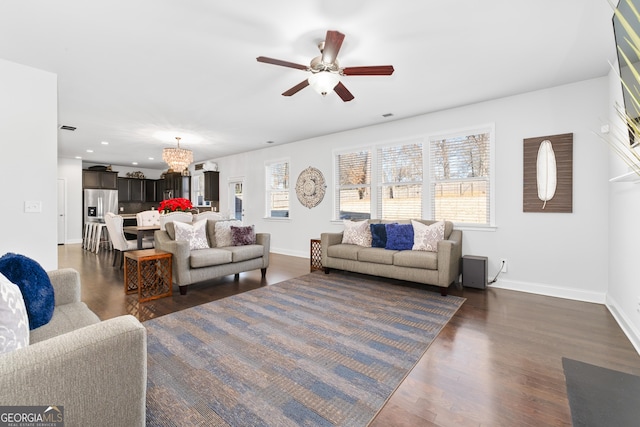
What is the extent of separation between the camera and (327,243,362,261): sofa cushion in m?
4.35

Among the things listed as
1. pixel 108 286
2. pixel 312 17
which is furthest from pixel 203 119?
pixel 312 17

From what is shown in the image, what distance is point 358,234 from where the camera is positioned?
4.68m

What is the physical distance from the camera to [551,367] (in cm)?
203

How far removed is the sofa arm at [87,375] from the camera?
89cm

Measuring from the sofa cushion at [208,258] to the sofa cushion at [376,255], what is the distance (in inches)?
75.6

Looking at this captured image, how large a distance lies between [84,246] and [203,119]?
570cm

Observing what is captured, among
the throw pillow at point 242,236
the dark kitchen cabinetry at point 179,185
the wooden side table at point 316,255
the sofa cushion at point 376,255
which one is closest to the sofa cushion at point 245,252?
the throw pillow at point 242,236

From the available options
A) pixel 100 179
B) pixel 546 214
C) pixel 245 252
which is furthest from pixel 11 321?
pixel 100 179

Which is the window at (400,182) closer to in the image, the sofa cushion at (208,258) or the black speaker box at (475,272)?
the black speaker box at (475,272)

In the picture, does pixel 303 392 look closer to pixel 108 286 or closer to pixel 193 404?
pixel 193 404

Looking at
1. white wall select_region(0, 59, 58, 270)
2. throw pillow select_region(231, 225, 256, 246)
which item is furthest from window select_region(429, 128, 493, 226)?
white wall select_region(0, 59, 58, 270)

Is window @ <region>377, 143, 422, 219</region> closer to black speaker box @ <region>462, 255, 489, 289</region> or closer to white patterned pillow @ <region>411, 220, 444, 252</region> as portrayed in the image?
white patterned pillow @ <region>411, 220, 444, 252</region>

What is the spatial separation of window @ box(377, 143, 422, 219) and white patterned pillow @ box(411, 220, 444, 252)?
66 centimetres

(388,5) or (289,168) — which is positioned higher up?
(388,5)
